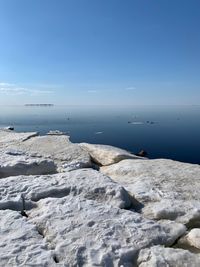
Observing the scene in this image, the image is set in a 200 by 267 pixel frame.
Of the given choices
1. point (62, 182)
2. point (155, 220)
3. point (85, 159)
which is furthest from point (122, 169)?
point (155, 220)

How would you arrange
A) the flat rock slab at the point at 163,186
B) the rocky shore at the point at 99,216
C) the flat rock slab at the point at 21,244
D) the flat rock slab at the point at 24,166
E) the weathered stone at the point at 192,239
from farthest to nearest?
the flat rock slab at the point at 24,166 < the flat rock slab at the point at 163,186 < the weathered stone at the point at 192,239 < the rocky shore at the point at 99,216 < the flat rock slab at the point at 21,244

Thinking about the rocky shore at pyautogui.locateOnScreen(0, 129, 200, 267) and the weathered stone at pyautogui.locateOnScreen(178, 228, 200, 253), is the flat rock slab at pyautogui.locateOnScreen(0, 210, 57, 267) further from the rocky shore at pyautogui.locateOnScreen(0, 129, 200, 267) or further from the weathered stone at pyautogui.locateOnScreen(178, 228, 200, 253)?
the weathered stone at pyautogui.locateOnScreen(178, 228, 200, 253)

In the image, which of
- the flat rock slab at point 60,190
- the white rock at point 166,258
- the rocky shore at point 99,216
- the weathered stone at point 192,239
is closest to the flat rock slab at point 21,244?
the rocky shore at point 99,216

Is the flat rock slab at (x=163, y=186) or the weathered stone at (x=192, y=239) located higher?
the flat rock slab at (x=163, y=186)

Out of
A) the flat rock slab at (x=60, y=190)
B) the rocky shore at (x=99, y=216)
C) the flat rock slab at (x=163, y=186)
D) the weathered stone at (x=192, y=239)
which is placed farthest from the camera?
the flat rock slab at (x=60, y=190)

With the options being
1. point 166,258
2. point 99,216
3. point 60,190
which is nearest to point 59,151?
point 60,190

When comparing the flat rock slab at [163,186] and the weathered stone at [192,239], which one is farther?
the flat rock slab at [163,186]

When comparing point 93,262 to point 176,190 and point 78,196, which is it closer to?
point 78,196

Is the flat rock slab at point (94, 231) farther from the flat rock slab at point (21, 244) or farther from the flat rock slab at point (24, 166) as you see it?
the flat rock slab at point (24, 166)
